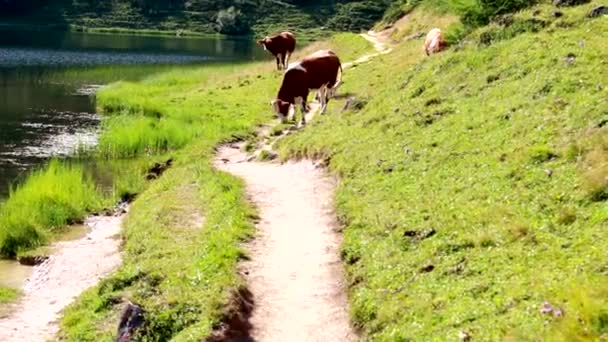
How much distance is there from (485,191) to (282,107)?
1985 cm

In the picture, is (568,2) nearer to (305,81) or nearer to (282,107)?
(305,81)

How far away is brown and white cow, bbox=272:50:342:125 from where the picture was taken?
34.2m

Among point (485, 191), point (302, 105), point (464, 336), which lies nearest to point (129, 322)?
point (464, 336)

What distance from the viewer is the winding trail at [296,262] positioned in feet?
45.4

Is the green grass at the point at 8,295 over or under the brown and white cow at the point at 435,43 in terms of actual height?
under

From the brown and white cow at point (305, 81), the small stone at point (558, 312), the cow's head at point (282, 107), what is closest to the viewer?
the small stone at point (558, 312)

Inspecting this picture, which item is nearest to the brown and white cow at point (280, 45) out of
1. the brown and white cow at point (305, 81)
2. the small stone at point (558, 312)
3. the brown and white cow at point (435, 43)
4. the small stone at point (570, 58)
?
the brown and white cow at point (435, 43)

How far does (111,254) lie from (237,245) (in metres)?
5.97

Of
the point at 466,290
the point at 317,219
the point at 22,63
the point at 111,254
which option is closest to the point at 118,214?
the point at 111,254

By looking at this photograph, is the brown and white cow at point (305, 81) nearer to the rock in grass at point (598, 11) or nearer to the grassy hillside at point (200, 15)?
the rock in grass at point (598, 11)

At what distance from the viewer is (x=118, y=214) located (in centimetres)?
2711

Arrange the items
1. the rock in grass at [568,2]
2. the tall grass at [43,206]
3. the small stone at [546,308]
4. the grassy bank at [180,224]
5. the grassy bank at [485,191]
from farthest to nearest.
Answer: the rock in grass at [568,2] → the tall grass at [43,206] → the grassy bank at [180,224] → the grassy bank at [485,191] → the small stone at [546,308]

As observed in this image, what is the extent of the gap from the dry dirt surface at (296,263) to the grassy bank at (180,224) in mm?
521

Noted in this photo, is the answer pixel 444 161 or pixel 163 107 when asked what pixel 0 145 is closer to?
pixel 163 107
